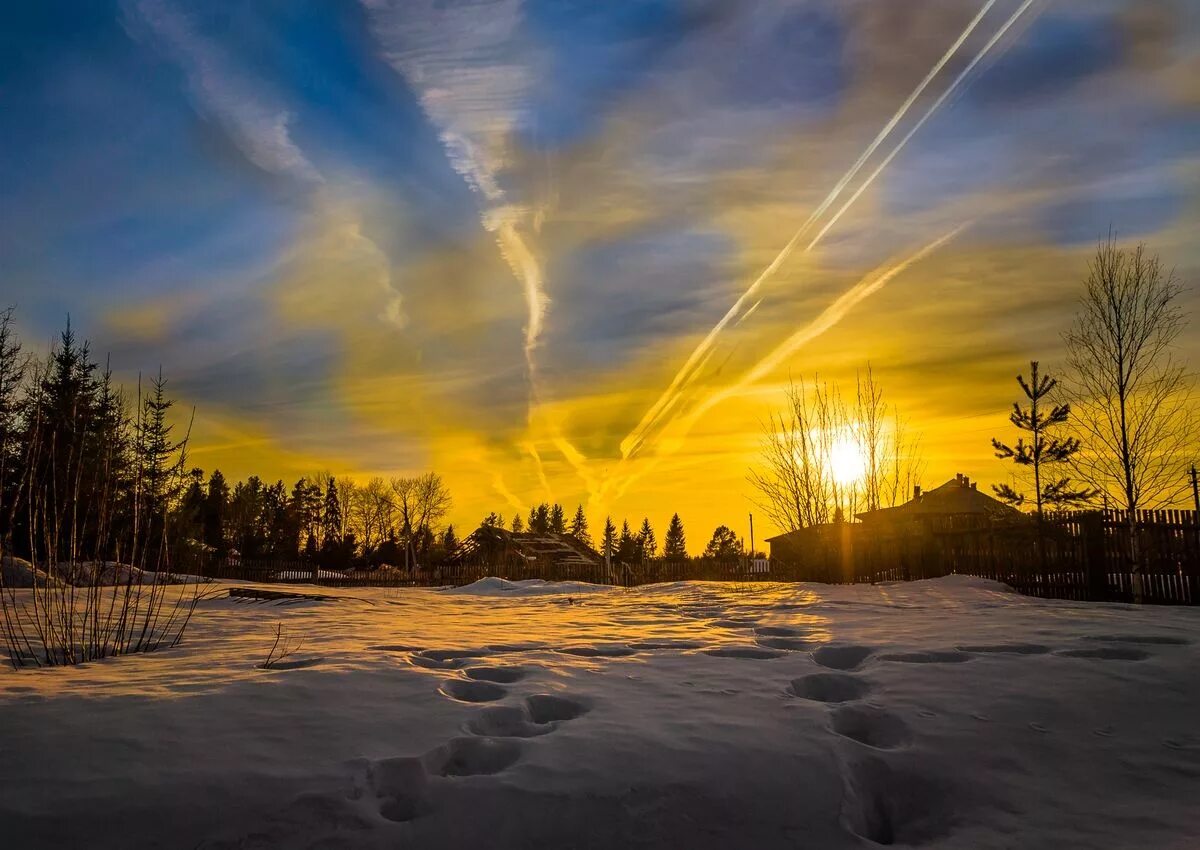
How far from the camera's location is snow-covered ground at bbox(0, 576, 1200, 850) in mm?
1993

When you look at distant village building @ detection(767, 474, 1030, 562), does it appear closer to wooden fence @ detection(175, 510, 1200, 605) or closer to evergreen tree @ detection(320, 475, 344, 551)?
wooden fence @ detection(175, 510, 1200, 605)

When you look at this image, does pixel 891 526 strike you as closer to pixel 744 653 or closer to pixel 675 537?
pixel 744 653

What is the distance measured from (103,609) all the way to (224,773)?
6598 millimetres

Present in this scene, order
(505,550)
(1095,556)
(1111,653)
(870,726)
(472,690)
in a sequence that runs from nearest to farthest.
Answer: (870,726) < (472,690) < (1111,653) < (1095,556) < (505,550)

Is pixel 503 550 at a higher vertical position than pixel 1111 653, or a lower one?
lower

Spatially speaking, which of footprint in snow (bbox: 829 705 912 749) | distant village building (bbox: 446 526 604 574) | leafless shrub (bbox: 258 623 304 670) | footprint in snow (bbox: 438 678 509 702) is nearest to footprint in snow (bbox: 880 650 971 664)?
footprint in snow (bbox: 829 705 912 749)

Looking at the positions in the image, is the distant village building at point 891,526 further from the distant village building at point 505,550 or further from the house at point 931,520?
the distant village building at point 505,550

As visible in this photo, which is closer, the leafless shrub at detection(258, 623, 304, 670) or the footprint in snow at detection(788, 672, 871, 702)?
the footprint in snow at detection(788, 672, 871, 702)

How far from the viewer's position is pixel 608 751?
2.41 meters

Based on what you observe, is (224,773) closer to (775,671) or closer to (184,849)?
(184,849)

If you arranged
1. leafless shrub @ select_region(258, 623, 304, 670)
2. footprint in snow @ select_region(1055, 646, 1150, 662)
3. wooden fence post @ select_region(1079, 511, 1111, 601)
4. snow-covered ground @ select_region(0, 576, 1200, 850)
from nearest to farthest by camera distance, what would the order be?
snow-covered ground @ select_region(0, 576, 1200, 850) < leafless shrub @ select_region(258, 623, 304, 670) < footprint in snow @ select_region(1055, 646, 1150, 662) < wooden fence post @ select_region(1079, 511, 1111, 601)

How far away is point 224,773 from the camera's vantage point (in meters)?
2.12

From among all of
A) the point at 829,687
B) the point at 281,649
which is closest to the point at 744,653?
the point at 829,687

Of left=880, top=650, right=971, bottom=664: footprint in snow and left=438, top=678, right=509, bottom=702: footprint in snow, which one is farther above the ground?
left=880, top=650, right=971, bottom=664: footprint in snow
